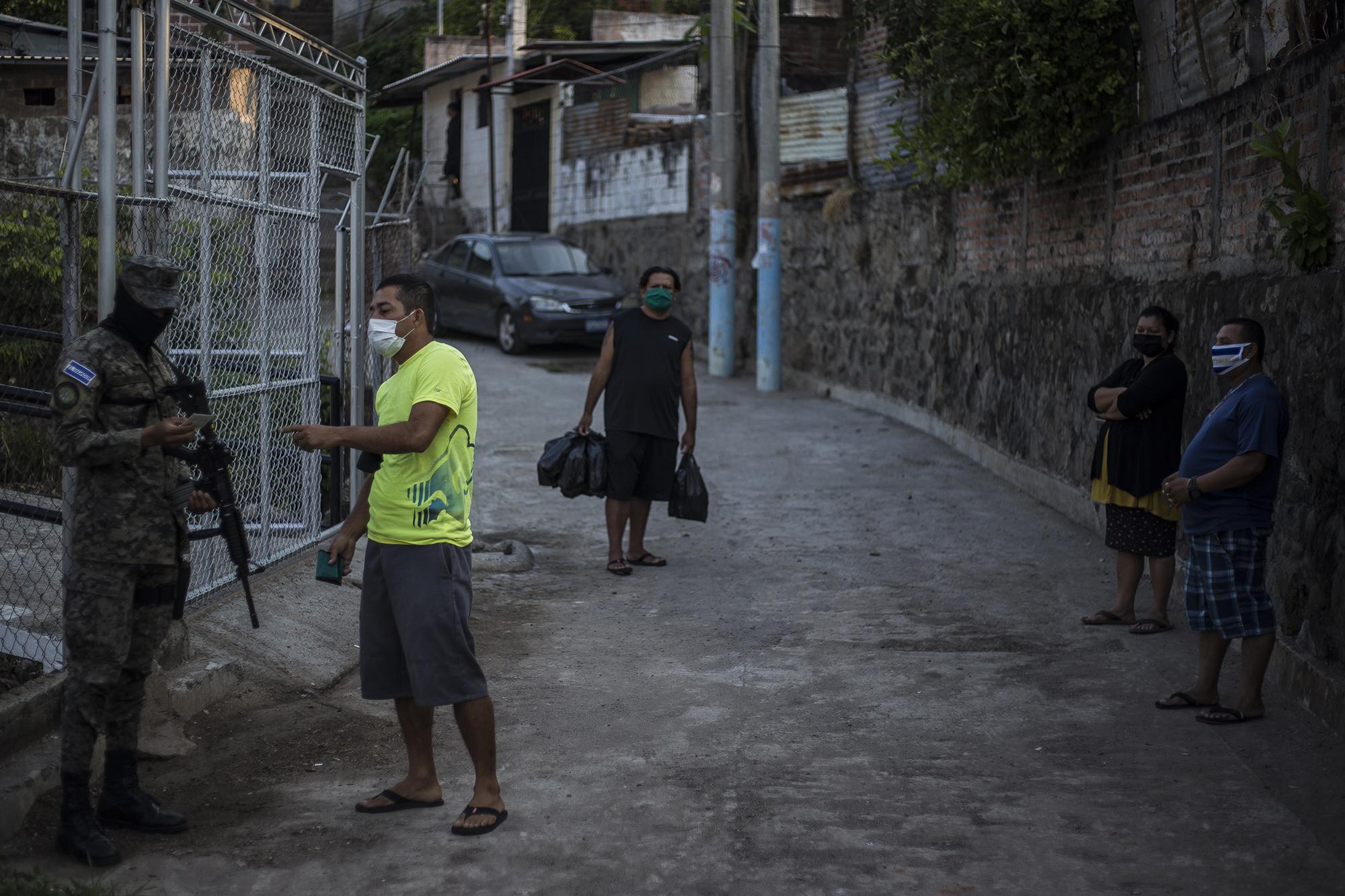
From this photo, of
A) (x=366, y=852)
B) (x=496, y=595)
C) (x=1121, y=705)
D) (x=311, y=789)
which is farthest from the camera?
(x=496, y=595)

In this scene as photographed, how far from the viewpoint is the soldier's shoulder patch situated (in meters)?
4.47

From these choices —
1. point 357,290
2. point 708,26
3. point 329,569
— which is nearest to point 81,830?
point 329,569

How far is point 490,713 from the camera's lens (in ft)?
15.7

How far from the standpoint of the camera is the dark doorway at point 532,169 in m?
29.7

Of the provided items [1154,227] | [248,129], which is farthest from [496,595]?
[1154,227]

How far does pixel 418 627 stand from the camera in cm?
465

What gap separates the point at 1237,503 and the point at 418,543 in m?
3.25

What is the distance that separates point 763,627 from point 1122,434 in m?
2.06

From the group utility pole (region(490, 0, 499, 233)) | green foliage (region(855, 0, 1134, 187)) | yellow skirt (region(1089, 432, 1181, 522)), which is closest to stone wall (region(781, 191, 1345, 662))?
yellow skirt (region(1089, 432, 1181, 522))

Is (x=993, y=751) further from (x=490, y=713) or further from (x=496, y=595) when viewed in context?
(x=496, y=595)

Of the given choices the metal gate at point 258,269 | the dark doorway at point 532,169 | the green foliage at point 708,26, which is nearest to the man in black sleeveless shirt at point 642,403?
the metal gate at point 258,269

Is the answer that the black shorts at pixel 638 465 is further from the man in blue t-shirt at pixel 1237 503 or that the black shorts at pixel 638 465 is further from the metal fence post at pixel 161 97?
the man in blue t-shirt at pixel 1237 503

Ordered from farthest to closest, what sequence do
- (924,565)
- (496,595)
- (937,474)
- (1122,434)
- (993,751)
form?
(937,474) → (924,565) → (496,595) → (1122,434) → (993,751)

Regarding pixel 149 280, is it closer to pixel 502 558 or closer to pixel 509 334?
pixel 502 558
